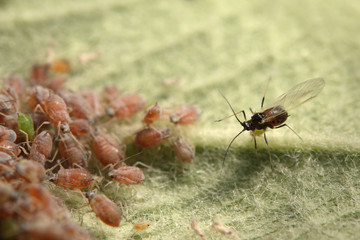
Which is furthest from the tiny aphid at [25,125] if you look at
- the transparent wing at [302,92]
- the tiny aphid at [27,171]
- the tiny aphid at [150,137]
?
the transparent wing at [302,92]

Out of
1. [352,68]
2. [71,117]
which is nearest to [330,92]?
[352,68]

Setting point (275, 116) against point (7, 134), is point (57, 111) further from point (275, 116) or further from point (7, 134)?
point (275, 116)

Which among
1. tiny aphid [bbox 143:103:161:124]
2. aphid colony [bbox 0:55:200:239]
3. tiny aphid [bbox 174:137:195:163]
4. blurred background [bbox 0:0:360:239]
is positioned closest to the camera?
aphid colony [bbox 0:55:200:239]

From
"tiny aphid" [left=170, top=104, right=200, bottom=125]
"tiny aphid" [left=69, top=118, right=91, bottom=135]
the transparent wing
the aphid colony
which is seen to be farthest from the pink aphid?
the transparent wing

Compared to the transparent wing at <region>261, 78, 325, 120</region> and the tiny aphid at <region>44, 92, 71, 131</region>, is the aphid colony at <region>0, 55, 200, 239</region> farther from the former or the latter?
the transparent wing at <region>261, 78, 325, 120</region>

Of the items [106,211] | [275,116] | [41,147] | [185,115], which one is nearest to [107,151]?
[41,147]

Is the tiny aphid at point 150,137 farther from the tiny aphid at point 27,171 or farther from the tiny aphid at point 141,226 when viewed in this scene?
the tiny aphid at point 27,171
